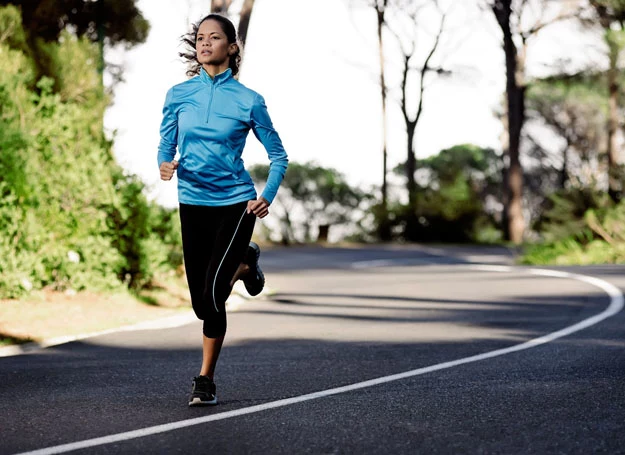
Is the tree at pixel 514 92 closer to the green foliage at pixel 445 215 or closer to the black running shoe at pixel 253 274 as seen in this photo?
the green foliage at pixel 445 215

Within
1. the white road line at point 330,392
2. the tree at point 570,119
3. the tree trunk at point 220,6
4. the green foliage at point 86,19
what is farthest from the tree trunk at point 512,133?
the white road line at point 330,392

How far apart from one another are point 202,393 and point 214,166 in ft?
4.38

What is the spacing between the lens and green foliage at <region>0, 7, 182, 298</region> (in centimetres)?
1250

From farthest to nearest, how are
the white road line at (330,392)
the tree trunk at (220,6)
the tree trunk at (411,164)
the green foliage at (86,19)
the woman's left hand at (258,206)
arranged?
1. the tree trunk at (411,164)
2. the tree trunk at (220,6)
3. the green foliage at (86,19)
4. the woman's left hand at (258,206)
5. the white road line at (330,392)

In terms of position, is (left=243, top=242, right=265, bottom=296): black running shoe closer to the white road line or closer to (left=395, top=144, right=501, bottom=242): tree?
the white road line

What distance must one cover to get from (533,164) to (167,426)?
60.1 m

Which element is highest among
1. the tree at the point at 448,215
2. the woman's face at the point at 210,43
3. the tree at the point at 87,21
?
the tree at the point at 87,21

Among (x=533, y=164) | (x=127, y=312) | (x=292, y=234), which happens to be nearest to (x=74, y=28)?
(x=127, y=312)

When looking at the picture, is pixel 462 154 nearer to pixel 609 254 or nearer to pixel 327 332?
pixel 609 254

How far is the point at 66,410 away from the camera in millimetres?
6070

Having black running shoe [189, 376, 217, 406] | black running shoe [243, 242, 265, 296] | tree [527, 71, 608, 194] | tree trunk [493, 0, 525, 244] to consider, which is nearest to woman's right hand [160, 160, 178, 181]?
black running shoe [243, 242, 265, 296]

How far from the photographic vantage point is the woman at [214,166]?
5.95 metres

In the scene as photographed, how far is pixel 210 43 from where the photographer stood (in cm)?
599

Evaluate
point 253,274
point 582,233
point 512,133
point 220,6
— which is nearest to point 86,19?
point 220,6
